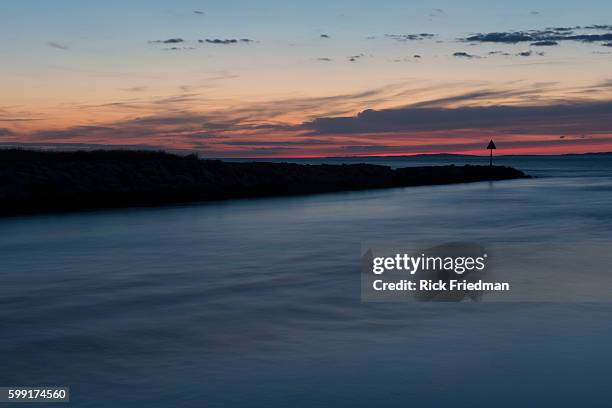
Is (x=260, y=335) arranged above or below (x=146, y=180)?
below

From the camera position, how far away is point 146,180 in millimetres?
27141

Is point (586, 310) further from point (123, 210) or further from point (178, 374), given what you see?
point (123, 210)

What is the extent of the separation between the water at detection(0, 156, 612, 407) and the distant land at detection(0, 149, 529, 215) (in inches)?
377

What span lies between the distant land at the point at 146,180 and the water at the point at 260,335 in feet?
31.5

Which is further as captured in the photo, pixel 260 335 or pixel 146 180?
pixel 146 180

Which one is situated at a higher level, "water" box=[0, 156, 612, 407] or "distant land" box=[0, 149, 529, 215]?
"distant land" box=[0, 149, 529, 215]

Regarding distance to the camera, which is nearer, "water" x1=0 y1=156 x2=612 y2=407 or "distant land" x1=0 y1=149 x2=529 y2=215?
"water" x1=0 y1=156 x2=612 y2=407

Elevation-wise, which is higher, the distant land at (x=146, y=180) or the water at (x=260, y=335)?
the distant land at (x=146, y=180)

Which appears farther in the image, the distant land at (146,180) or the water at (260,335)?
the distant land at (146,180)

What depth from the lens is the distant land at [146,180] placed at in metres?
22.0

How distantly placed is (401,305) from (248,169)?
25.0 meters

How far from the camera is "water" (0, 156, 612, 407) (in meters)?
4.93

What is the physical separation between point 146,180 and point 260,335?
21615 mm

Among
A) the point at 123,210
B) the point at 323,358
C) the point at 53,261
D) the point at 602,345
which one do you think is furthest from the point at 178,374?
the point at 123,210
